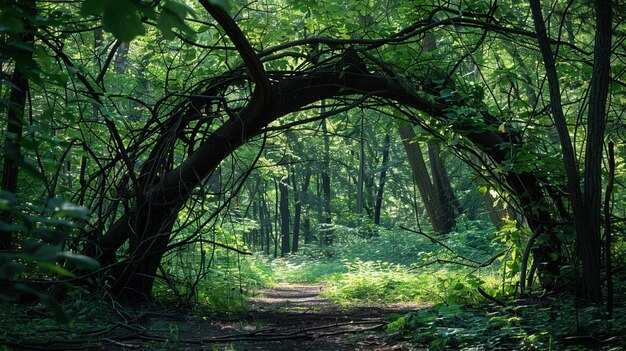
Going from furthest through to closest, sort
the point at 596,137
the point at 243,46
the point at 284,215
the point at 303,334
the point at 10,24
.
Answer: the point at 284,215
the point at 303,334
the point at 596,137
the point at 243,46
the point at 10,24

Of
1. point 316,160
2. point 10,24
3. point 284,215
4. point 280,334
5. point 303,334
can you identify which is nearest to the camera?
point 10,24

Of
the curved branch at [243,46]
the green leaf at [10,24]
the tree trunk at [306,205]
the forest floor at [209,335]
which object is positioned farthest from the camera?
the tree trunk at [306,205]

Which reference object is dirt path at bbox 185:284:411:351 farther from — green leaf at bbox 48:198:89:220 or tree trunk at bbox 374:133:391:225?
tree trunk at bbox 374:133:391:225

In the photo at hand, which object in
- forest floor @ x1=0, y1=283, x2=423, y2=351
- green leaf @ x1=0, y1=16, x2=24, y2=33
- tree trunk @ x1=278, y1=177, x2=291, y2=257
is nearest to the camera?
green leaf @ x1=0, y1=16, x2=24, y2=33

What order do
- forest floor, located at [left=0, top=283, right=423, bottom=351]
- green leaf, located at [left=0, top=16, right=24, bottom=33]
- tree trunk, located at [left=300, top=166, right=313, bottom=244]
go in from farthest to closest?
tree trunk, located at [left=300, top=166, right=313, bottom=244] → forest floor, located at [left=0, top=283, right=423, bottom=351] → green leaf, located at [left=0, top=16, right=24, bottom=33]

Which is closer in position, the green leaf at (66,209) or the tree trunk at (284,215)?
the green leaf at (66,209)

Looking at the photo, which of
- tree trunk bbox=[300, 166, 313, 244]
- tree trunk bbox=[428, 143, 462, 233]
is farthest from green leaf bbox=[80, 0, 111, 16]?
tree trunk bbox=[300, 166, 313, 244]

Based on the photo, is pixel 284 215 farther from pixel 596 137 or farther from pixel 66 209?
pixel 66 209

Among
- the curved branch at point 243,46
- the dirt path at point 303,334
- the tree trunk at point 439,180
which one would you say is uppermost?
the tree trunk at point 439,180

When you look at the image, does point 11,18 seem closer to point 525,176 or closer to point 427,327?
point 427,327

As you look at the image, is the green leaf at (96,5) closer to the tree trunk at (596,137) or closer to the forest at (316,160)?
the forest at (316,160)

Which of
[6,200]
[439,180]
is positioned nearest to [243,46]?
[6,200]

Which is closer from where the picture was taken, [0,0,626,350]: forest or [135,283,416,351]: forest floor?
[0,0,626,350]: forest

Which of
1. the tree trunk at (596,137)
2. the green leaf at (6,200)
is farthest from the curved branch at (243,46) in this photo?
the tree trunk at (596,137)
